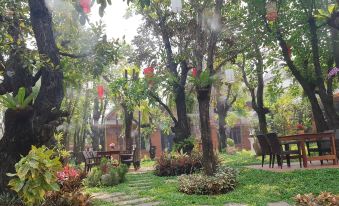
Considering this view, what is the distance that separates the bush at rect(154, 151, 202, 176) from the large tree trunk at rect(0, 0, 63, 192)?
5429 mm

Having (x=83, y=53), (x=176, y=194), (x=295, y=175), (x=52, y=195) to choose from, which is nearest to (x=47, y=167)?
(x=52, y=195)

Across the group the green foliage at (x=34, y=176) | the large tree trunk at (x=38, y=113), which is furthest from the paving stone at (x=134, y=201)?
the green foliage at (x=34, y=176)

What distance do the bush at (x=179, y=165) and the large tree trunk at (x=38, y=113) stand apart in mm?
5429

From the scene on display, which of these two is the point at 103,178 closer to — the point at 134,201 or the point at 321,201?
the point at 134,201

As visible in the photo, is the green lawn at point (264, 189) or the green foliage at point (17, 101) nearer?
the green foliage at point (17, 101)

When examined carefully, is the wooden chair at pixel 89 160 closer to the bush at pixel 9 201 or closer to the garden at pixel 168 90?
the garden at pixel 168 90

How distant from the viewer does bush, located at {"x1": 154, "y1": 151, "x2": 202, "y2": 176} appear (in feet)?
38.1

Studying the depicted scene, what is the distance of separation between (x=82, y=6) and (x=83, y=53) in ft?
12.8

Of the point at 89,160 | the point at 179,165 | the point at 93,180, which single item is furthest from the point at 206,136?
the point at 89,160

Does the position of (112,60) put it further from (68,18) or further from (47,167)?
(47,167)

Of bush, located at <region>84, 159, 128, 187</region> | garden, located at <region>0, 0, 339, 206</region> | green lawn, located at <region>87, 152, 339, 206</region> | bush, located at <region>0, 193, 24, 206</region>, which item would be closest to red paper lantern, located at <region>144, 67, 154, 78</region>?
garden, located at <region>0, 0, 339, 206</region>

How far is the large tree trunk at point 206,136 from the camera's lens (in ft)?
26.9

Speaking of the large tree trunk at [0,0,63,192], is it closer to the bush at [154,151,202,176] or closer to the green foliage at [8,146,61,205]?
the green foliage at [8,146,61,205]

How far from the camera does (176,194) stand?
7504mm
